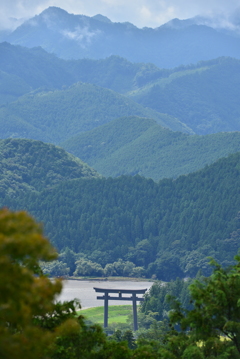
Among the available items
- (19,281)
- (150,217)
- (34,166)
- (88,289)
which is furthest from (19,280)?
(34,166)

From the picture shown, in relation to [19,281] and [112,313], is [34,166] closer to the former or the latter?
[112,313]

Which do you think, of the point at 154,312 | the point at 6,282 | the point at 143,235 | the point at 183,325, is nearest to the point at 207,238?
the point at 143,235

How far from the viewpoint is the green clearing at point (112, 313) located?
88000 mm

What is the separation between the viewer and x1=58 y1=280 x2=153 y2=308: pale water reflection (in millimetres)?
97750

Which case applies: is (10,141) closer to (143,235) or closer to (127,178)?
(127,178)

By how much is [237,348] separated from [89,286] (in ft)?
282

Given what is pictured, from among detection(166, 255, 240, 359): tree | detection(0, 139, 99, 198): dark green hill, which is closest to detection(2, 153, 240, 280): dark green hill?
detection(0, 139, 99, 198): dark green hill

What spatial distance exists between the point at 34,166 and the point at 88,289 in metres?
78.5

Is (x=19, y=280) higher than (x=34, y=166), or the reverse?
(x=34, y=166)

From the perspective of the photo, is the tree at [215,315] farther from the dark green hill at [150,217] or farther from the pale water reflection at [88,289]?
the dark green hill at [150,217]

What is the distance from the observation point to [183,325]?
2716cm

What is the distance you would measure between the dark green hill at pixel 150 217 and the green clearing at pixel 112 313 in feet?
95.8

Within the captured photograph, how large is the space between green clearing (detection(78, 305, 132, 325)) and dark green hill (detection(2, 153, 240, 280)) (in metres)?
29.2

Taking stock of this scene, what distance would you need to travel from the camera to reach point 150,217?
147m
